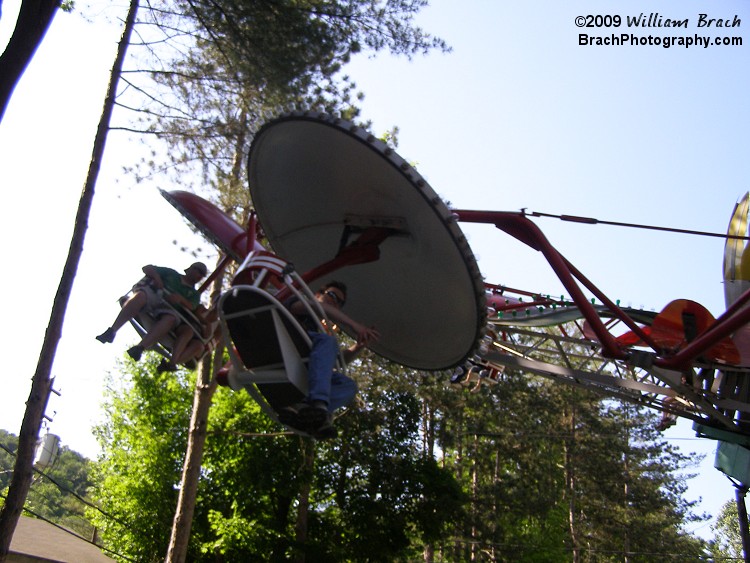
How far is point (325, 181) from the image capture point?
6.84m

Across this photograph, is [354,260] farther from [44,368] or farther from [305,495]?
A: [305,495]

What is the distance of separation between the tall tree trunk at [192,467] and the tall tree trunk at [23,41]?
7.49 m

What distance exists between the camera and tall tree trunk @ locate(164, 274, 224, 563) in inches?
601

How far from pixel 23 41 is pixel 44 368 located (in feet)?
14.3

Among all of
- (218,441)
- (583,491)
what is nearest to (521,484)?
(583,491)

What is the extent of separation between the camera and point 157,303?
6.73 meters

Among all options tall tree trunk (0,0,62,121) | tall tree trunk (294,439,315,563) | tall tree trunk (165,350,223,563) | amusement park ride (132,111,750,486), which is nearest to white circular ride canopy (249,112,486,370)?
amusement park ride (132,111,750,486)

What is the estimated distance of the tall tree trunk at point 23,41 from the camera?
24.6 feet

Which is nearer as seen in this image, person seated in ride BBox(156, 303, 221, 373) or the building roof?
person seated in ride BBox(156, 303, 221, 373)

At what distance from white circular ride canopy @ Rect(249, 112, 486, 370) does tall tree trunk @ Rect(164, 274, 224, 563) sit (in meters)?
7.66

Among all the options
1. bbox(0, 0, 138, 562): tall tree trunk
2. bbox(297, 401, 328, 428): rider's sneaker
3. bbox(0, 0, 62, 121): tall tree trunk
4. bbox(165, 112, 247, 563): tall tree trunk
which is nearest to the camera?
bbox(297, 401, 328, 428): rider's sneaker

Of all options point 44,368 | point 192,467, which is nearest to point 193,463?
point 192,467

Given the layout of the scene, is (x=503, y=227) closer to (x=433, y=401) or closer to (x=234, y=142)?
(x=234, y=142)

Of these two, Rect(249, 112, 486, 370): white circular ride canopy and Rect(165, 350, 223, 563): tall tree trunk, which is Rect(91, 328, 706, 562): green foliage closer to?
Rect(165, 350, 223, 563): tall tree trunk
